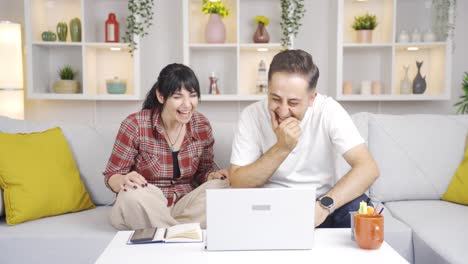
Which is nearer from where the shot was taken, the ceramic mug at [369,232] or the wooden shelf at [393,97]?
the ceramic mug at [369,232]

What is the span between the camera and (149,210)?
1.89 m

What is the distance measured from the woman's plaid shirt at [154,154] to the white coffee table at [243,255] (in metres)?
0.75

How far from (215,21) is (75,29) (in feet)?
3.44

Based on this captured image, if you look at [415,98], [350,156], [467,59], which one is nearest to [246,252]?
[350,156]

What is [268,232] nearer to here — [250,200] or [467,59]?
[250,200]

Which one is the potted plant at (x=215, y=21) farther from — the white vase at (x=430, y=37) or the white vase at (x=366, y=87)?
the white vase at (x=430, y=37)

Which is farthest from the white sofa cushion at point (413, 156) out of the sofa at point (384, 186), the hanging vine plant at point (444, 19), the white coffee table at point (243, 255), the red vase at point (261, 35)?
the red vase at point (261, 35)

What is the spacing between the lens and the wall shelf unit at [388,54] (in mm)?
3549

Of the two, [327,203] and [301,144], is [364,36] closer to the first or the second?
[301,144]

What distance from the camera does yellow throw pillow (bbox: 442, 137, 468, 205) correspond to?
2340 millimetres

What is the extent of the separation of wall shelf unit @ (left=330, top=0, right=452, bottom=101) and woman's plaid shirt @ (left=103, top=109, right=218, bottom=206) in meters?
1.69

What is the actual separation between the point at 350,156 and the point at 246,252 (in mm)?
681

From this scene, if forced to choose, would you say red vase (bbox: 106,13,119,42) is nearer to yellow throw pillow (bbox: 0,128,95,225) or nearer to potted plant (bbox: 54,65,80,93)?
potted plant (bbox: 54,65,80,93)

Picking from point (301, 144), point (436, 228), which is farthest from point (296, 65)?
point (436, 228)
